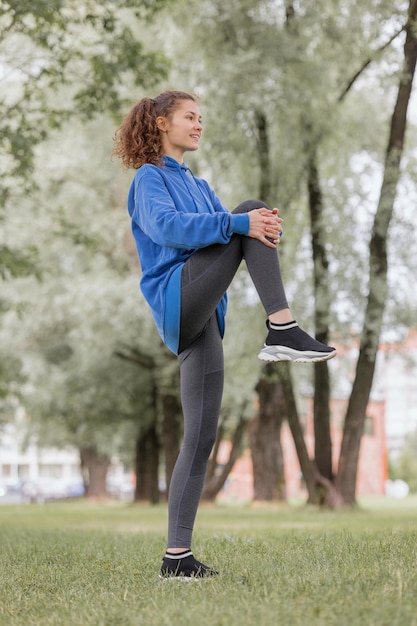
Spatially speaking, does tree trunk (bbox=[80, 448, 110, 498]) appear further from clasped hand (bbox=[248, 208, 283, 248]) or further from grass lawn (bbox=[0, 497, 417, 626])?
clasped hand (bbox=[248, 208, 283, 248])

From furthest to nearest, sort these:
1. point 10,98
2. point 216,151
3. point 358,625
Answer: point 10,98
point 216,151
point 358,625

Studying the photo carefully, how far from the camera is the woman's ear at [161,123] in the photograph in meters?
4.39

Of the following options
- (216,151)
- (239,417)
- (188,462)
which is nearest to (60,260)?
(239,417)

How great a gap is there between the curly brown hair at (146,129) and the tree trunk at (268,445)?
763 inches

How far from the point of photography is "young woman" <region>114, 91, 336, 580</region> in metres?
3.87

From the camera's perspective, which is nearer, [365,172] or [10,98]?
[365,172]

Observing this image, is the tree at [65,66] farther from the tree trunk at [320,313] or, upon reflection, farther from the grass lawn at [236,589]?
the grass lawn at [236,589]

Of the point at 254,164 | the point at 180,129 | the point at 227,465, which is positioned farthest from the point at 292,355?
the point at 227,465

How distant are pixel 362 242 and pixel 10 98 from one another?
960cm

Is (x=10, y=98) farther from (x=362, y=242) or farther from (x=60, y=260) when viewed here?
(x=362, y=242)

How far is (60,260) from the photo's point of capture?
24.1m

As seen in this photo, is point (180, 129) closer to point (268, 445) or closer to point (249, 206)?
point (249, 206)

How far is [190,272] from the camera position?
13.1ft

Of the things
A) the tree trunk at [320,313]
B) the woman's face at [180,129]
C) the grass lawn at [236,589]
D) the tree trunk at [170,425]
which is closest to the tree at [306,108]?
the tree trunk at [320,313]
